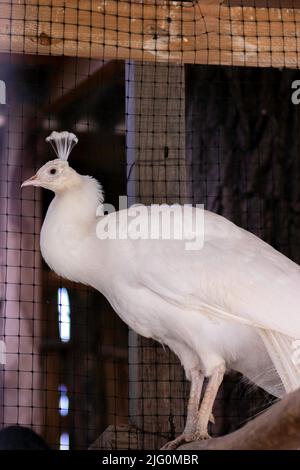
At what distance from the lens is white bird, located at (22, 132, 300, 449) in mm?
Answer: 2723

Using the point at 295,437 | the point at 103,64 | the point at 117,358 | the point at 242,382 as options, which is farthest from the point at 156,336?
the point at 117,358

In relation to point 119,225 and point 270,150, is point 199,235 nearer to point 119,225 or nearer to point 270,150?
point 119,225

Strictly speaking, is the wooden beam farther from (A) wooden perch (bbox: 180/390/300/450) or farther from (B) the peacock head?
(A) wooden perch (bbox: 180/390/300/450)

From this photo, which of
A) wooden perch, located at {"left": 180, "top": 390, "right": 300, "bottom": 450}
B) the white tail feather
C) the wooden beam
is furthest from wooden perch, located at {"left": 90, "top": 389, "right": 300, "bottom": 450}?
the wooden beam

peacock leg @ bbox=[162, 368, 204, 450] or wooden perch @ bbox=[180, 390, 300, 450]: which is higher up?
wooden perch @ bbox=[180, 390, 300, 450]

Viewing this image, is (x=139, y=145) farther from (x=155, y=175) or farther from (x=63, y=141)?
(x=63, y=141)

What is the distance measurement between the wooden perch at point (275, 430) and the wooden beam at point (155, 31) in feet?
5.30

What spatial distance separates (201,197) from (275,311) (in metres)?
1.10

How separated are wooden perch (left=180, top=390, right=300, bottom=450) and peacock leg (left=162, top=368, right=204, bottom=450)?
813mm

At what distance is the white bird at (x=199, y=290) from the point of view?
2723 millimetres

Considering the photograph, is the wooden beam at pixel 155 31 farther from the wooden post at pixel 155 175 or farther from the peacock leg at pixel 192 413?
the peacock leg at pixel 192 413

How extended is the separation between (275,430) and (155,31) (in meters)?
1.74

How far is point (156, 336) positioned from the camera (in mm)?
2969

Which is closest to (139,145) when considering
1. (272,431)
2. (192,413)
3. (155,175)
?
(155,175)
